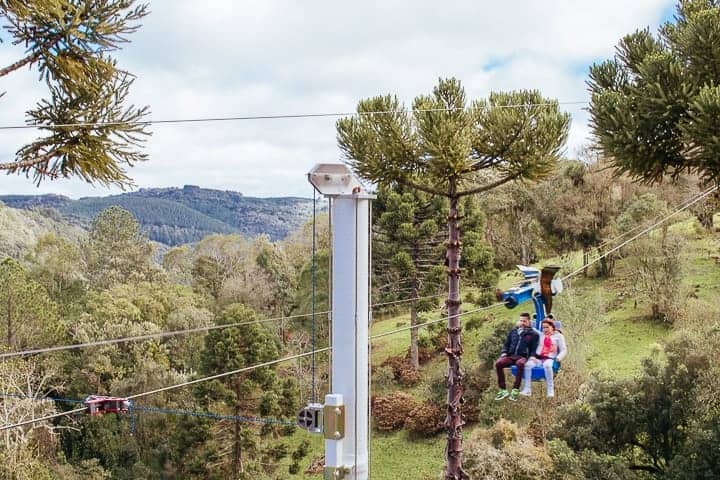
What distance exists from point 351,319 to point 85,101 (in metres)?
2.96

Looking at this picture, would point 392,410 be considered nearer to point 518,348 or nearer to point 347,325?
point 518,348

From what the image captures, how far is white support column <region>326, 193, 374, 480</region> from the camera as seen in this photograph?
2186 millimetres

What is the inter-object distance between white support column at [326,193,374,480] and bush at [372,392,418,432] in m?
6.14

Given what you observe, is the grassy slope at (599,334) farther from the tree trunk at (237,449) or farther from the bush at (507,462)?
the bush at (507,462)

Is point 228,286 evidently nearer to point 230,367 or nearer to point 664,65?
point 230,367

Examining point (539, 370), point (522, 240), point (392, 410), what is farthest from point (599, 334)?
point (539, 370)

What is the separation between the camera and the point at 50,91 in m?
4.22

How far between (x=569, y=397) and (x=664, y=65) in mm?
4583

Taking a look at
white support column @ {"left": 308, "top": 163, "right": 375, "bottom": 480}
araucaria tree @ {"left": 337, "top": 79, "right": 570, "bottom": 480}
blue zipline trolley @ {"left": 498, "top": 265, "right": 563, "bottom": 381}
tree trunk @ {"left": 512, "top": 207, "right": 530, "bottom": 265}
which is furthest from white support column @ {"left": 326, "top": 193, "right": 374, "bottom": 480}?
tree trunk @ {"left": 512, "top": 207, "right": 530, "bottom": 265}

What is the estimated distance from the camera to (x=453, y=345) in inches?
178

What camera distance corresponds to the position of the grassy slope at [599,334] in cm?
745

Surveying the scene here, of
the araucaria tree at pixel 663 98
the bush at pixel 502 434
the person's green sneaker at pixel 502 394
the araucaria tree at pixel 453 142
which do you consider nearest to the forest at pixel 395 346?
the bush at pixel 502 434

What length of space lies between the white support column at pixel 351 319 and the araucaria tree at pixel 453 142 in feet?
7.22

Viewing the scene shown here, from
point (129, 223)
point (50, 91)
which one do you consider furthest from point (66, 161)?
point (129, 223)
